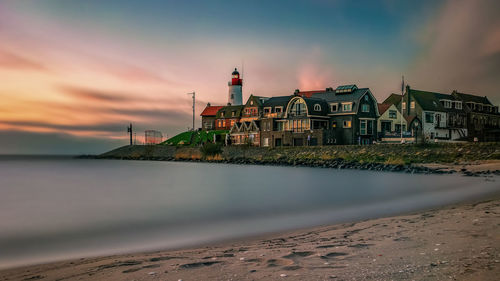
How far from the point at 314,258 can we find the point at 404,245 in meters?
1.88

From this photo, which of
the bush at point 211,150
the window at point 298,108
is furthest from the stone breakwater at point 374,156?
the window at point 298,108

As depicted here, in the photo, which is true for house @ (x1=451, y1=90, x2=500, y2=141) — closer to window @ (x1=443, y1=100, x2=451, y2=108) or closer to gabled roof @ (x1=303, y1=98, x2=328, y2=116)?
window @ (x1=443, y1=100, x2=451, y2=108)

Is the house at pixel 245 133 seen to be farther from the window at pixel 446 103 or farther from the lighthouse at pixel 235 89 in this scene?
the window at pixel 446 103

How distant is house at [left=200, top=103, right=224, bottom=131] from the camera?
88.1 metres

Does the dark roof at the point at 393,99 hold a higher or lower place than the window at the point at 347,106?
higher

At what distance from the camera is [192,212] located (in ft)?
55.2

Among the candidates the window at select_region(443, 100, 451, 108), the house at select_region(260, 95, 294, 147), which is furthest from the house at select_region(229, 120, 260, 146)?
the window at select_region(443, 100, 451, 108)

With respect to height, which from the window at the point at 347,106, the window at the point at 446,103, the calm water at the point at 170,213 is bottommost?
the calm water at the point at 170,213

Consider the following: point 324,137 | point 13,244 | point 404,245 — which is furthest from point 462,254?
point 324,137

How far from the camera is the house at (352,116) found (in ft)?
195

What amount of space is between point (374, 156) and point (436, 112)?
94.8 feet

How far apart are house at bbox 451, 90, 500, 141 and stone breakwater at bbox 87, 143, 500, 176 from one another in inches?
1331

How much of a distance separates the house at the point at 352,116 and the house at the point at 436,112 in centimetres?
739

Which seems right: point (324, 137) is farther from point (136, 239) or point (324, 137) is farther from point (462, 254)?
point (462, 254)
